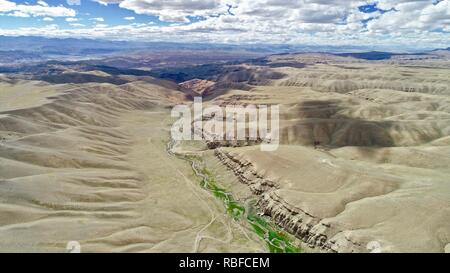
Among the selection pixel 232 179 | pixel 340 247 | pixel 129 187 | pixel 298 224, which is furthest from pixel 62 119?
pixel 340 247

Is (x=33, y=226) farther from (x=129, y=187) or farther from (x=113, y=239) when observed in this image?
(x=129, y=187)

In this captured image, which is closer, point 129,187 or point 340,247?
point 340,247

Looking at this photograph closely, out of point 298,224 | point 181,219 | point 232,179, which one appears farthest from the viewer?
point 232,179
